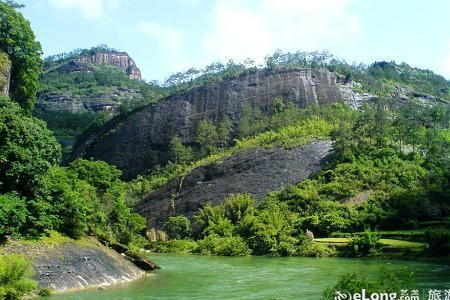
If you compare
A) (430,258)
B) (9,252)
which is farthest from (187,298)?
(430,258)

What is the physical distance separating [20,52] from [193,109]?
6992cm

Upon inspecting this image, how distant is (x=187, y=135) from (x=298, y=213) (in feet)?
149

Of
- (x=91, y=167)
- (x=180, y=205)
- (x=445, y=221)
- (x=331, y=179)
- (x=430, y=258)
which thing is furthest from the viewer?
(x=180, y=205)

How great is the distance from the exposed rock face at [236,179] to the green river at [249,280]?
99.0ft

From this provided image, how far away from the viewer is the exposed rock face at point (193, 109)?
353 feet

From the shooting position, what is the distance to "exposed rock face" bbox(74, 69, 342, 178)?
10750 centimetres

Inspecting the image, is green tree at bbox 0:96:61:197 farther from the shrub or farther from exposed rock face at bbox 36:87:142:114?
exposed rock face at bbox 36:87:142:114

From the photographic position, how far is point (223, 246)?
6003cm

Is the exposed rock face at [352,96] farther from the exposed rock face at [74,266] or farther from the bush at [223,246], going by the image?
the exposed rock face at [74,266]

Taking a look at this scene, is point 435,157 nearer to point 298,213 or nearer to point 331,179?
point 331,179

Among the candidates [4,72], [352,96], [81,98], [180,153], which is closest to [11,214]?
[4,72]

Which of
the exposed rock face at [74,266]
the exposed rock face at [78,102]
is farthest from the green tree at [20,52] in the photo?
the exposed rock face at [78,102]

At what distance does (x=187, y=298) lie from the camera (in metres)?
27.0

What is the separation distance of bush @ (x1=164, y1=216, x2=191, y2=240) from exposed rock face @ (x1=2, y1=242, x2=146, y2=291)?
3800 centimetres
